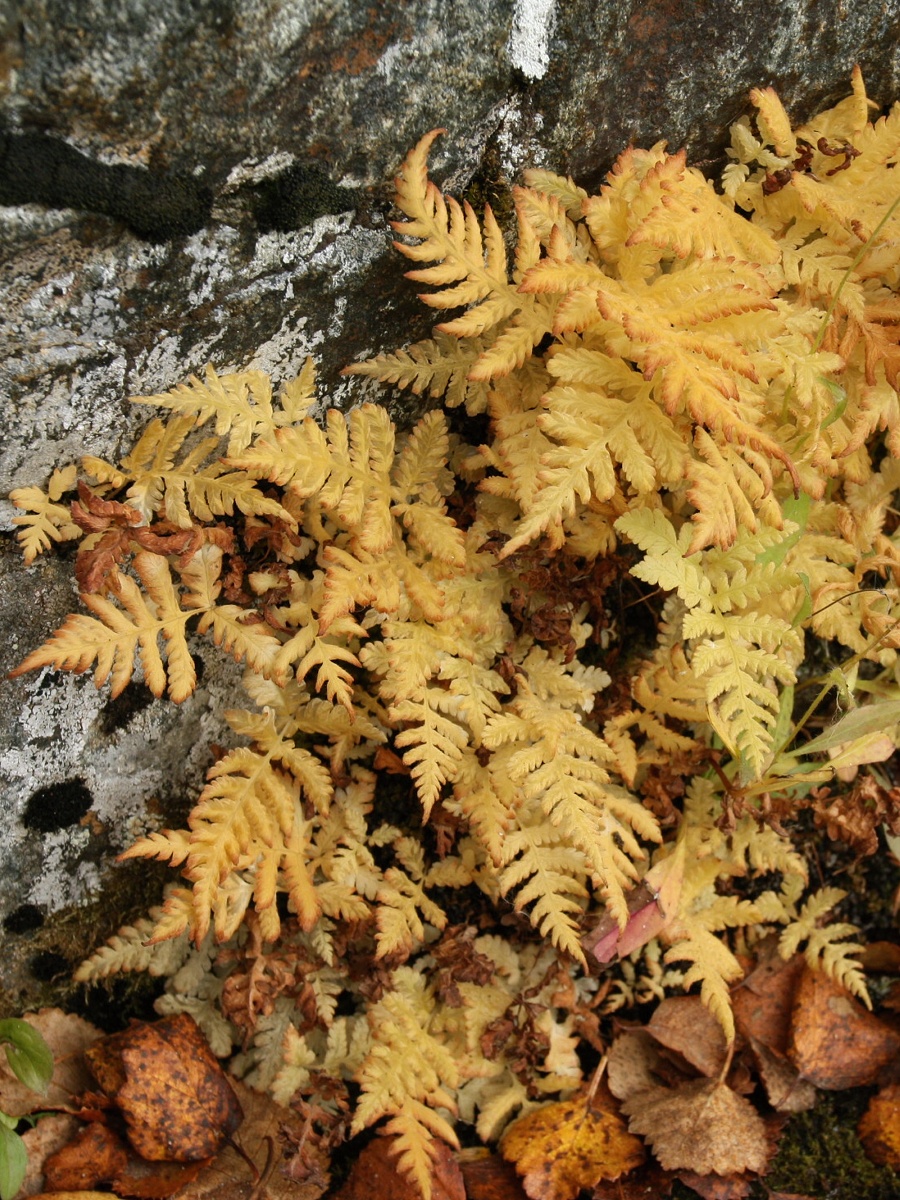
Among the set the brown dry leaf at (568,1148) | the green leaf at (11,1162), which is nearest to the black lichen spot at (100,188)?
the green leaf at (11,1162)

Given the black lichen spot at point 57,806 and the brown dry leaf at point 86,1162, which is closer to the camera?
the brown dry leaf at point 86,1162

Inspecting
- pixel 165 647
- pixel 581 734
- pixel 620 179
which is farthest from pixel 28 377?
pixel 581 734

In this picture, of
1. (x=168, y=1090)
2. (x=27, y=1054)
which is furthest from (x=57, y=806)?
(x=168, y=1090)

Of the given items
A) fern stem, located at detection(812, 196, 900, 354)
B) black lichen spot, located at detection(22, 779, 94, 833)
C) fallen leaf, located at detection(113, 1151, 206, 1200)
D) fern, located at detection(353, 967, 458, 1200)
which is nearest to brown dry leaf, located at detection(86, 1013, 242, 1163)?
fallen leaf, located at detection(113, 1151, 206, 1200)

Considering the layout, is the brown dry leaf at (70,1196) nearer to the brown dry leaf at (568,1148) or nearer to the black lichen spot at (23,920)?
the black lichen spot at (23,920)

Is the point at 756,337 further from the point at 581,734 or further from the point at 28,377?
the point at 28,377
